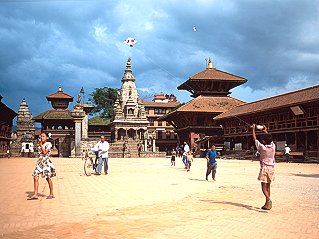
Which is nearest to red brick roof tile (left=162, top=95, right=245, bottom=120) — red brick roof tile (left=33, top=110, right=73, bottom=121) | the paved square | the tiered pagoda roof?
the tiered pagoda roof

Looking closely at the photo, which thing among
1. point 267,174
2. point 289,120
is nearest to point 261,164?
point 267,174

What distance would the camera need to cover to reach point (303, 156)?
2920 centimetres

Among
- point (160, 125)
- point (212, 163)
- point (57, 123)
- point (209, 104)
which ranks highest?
point (209, 104)

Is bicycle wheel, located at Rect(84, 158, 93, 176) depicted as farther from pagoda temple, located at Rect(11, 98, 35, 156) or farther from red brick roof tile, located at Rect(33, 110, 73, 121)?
red brick roof tile, located at Rect(33, 110, 73, 121)

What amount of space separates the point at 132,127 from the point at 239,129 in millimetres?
20182

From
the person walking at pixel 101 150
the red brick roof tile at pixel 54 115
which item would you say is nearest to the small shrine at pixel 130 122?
the red brick roof tile at pixel 54 115

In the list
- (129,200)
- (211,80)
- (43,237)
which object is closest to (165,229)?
(43,237)

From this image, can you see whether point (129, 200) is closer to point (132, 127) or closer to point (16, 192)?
point (16, 192)

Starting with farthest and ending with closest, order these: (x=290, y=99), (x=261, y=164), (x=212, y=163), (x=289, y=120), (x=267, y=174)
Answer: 1. (x=290, y=99)
2. (x=289, y=120)
3. (x=212, y=163)
4. (x=261, y=164)
5. (x=267, y=174)

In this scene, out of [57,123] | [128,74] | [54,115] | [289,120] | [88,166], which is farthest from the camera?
[128,74]

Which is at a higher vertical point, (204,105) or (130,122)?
(204,105)

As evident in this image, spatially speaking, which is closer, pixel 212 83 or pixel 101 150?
pixel 101 150

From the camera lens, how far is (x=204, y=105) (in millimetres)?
49062

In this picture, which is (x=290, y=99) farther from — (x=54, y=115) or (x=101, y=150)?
(x=54, y=115)
